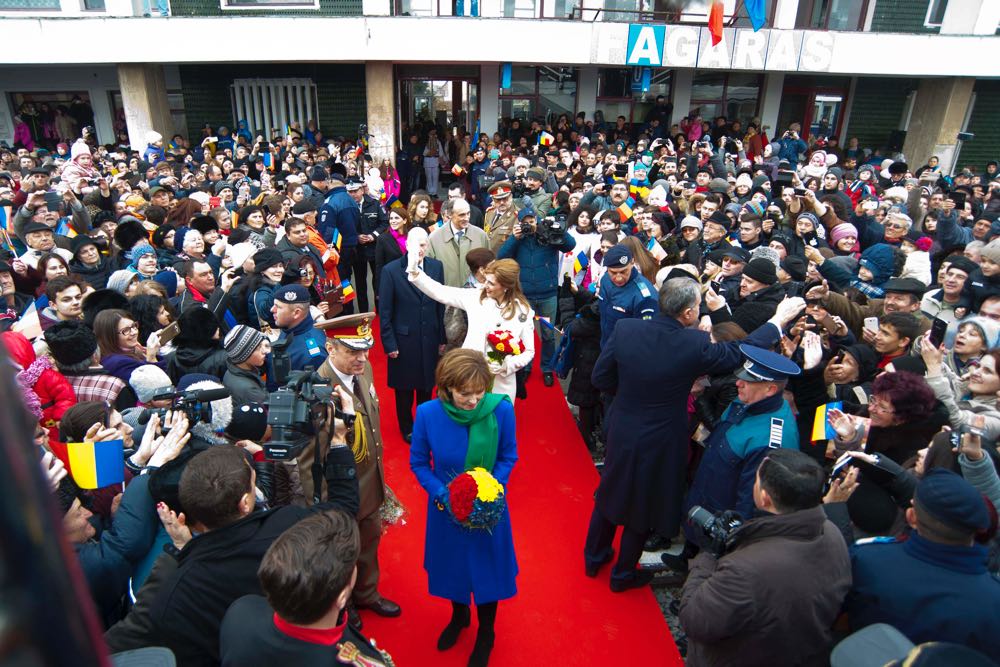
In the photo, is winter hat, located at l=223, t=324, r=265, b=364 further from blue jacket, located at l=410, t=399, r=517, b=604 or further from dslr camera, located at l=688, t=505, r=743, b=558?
dslr camera, located at l=688, t=505, r=743, b=558

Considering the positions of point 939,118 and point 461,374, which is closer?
point 461,374

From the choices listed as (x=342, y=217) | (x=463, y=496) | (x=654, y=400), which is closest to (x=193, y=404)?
(x=463, y=496)

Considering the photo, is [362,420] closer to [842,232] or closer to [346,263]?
[346,263]

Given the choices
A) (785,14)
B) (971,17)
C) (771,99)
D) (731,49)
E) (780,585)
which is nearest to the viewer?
(780,585)

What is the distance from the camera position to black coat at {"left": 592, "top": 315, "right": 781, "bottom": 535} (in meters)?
3.11

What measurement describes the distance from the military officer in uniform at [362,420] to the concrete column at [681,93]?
50.1 feet

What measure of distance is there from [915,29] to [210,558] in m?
20.3

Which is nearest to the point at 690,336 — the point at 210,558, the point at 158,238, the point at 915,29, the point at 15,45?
the point at 210,558

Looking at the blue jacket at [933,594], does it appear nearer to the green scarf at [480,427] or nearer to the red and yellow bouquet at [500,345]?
the green scarf at [480,427]

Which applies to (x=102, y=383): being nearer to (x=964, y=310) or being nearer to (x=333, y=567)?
(x=333, y=567)

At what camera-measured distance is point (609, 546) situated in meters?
3.70

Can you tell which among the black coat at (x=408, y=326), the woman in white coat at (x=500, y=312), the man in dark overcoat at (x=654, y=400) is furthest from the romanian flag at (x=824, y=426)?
the black coat at (x=408, y=326)

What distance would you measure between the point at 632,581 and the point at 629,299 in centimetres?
180

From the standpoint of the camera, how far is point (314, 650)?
1.60 meters
